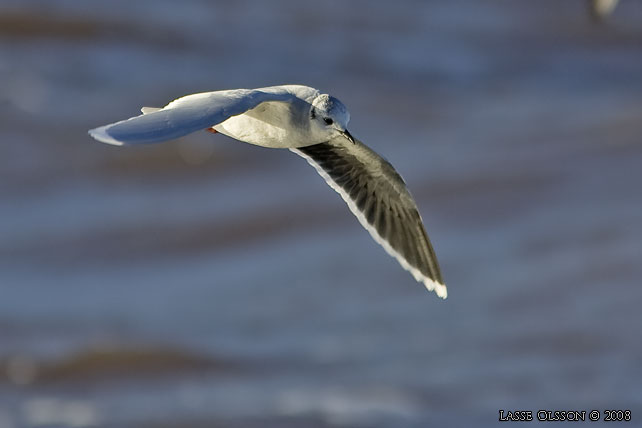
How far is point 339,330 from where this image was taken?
10.5 meters

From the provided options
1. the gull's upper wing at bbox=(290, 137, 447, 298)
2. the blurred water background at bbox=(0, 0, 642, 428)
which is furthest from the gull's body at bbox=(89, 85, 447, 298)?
the blurred water background at bbox=(0, 0, 642, 428)

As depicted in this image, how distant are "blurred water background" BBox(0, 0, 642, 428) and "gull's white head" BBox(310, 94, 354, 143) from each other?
4.26 metres

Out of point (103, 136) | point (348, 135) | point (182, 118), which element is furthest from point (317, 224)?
point (103, 136)

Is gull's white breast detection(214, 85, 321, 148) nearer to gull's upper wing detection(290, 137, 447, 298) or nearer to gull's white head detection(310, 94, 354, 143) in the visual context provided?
gull's white head detection(310, 94, 354, 143)

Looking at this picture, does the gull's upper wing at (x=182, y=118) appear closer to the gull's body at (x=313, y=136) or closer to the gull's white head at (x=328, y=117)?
the gull's body at (x=313, y=136)

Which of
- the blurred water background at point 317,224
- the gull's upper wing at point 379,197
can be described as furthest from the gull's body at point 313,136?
the blurred water background at point 317,224

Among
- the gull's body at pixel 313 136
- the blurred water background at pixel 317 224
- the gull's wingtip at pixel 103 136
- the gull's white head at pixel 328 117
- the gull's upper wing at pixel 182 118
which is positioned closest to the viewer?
the gull's wingtip at pixel 103 136

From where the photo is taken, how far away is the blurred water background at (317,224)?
376 inches

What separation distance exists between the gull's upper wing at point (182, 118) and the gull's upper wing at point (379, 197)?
82 cm

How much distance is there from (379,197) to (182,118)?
5.08 feet

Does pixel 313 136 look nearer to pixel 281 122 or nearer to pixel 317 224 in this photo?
pixel 281 122

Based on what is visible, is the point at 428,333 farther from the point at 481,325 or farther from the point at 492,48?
the point at 492,48

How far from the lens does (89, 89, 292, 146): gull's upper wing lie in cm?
395

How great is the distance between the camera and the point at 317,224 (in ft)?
41.4
